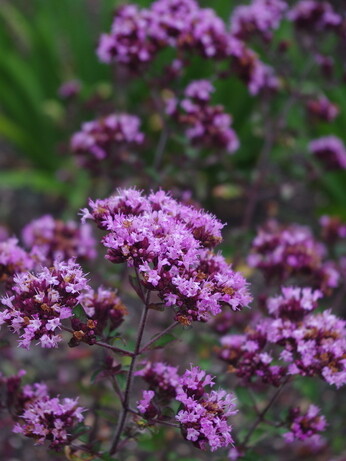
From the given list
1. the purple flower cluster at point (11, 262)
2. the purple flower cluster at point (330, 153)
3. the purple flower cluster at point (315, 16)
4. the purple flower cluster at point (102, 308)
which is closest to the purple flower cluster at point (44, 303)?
the purple flower cluster at point (102, 308)

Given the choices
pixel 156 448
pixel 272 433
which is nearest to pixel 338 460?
pixel 272 433

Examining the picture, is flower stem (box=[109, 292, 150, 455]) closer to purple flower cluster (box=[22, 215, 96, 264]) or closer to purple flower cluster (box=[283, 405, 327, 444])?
purple flower cluster (box=[283, 405, 327, 444])

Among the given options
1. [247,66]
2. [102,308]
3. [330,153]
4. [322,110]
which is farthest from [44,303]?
[322,110]

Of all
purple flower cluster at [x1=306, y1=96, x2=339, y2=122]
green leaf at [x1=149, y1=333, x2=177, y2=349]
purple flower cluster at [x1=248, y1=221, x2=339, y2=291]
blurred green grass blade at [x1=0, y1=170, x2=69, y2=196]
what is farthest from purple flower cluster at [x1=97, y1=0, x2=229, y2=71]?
blurred green grass blade at [x1=0, y1=170, x2=69, y2=196]

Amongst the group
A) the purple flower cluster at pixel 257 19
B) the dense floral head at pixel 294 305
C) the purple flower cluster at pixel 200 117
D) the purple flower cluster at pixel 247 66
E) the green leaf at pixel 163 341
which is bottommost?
the green leaf at pixel 163 341

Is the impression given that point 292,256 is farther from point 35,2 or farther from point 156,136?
point 35,2

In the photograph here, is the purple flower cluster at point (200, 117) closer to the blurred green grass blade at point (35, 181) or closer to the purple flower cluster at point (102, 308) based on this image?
the purple flower cluster at point (102, 308)
